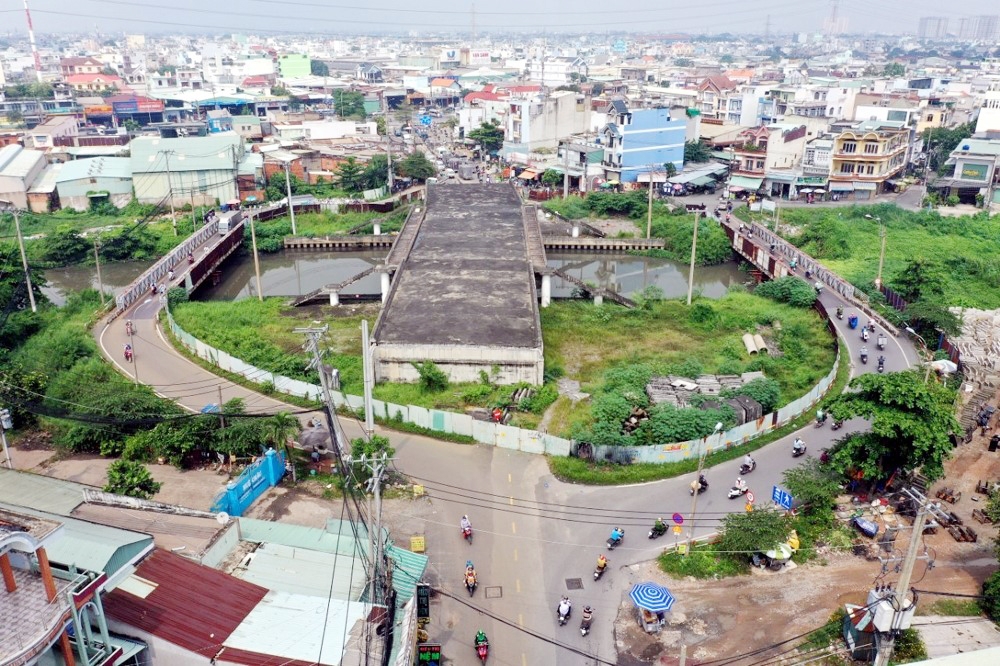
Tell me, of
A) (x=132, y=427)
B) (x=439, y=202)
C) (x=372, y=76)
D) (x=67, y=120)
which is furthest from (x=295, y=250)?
(x=372, y=76)

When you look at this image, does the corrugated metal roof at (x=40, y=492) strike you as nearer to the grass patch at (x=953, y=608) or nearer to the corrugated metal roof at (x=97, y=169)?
the grass patch at (x=953, y=608)

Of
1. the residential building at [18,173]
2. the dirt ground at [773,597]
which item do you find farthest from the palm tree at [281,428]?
the residential building at [18,173]

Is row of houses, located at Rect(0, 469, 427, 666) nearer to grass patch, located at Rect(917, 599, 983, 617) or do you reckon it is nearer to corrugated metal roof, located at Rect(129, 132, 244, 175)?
grass patch, located at Rect(917, 599, 983, 617)

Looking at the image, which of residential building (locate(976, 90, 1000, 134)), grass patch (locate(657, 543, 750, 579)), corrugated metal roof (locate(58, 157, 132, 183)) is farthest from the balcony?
residential building (locate(976, 90, 1000, 134))

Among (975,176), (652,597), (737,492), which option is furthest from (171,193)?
(975,176)

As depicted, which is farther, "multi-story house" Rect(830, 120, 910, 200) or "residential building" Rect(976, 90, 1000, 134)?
"residential building" Rect(976, 90, 1000, 134)

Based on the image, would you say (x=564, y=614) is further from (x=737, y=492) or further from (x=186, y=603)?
(x=186, y=603)

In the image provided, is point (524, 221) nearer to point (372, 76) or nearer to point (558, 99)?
point (558, 99)
